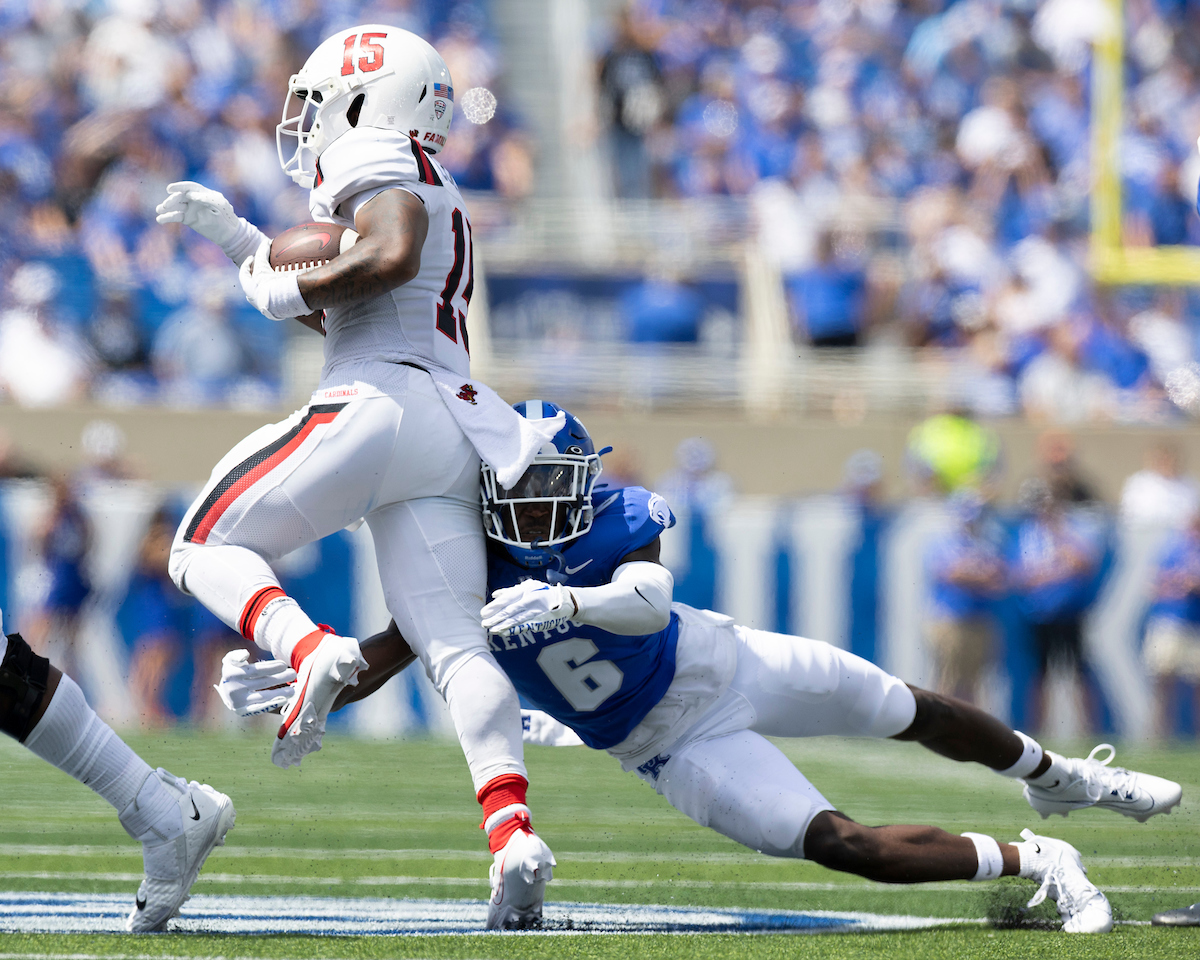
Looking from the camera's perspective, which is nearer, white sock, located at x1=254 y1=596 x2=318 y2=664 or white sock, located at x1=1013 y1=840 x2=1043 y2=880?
white sock, located at x1=254 y1=596 x2=318 y2=664

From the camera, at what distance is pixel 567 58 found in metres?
13.6

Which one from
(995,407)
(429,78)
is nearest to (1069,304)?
(995,407)

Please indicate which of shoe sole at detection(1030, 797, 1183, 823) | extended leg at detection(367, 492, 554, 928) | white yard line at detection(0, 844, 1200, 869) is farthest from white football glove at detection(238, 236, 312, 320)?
shoe sole at detection(1030, 797, 1183, 823)

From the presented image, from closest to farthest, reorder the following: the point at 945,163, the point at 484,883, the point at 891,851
A: 1. the point at 891,851
2. the point at 484,883
3. the point at 945,163

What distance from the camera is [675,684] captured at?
3844 millimetres

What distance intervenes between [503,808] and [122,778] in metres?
0.90

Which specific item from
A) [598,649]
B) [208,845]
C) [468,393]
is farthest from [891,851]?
[208,845]

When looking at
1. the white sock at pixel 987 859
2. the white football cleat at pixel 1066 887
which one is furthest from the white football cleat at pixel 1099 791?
the white sock at pixel 987 859

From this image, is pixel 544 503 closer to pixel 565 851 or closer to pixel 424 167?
pixel 424 167

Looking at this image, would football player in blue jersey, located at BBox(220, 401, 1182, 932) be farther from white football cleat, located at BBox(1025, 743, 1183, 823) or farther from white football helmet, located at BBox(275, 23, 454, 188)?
white football helmet, located at BBox(275, 23, 454, 188)

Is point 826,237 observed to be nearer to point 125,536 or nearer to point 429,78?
point 125,536

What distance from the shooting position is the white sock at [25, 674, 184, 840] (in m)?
3.70

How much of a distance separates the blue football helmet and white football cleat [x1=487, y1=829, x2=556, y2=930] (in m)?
0.64

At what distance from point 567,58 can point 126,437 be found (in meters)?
5.69
